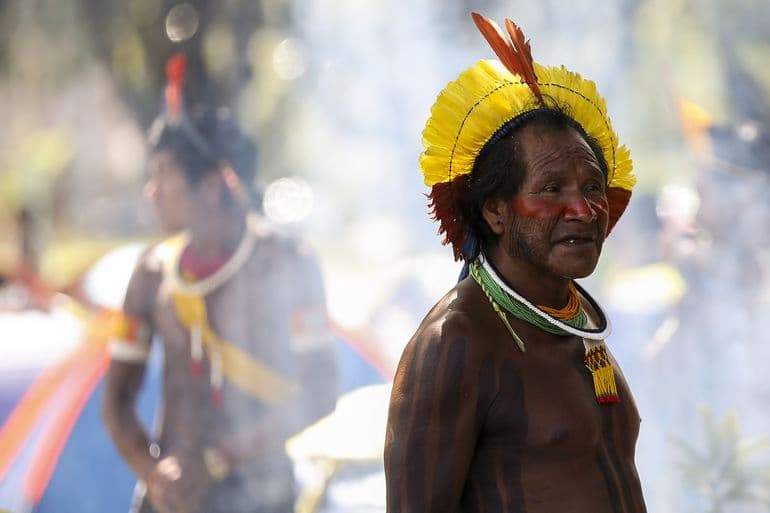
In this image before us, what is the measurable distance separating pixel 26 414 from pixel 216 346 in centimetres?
132

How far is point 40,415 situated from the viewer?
Result: 6.16m

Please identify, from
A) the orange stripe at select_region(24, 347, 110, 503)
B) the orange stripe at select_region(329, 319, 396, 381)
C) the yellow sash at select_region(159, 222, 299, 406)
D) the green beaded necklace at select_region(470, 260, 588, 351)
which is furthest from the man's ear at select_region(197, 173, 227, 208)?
the green beaded necklace at select_region(470, 260, 588, 351)

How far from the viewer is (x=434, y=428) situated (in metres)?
1.92

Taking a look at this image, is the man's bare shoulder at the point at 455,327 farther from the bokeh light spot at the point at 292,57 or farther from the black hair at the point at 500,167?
the bokeh light spot at the point at 292,57

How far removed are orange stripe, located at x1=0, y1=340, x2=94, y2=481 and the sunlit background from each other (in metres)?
0.07

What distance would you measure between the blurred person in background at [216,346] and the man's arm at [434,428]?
378 cm

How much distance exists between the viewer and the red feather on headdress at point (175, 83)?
608cm

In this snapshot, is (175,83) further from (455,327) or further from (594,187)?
(455,327)

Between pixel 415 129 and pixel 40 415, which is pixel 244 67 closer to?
pixel 415 129

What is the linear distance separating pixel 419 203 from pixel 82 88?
7.18 feet

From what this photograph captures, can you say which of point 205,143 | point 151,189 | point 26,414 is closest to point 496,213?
point 205,143

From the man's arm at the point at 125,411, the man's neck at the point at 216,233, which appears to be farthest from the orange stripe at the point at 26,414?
the man's neck at the point at 216,233

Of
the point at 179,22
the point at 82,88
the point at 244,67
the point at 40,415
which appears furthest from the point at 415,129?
the point at 40,415

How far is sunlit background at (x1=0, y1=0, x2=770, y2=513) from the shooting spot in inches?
219
